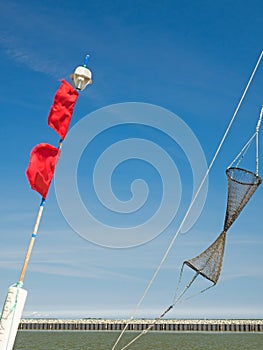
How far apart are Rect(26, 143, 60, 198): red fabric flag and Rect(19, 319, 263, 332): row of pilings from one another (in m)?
123

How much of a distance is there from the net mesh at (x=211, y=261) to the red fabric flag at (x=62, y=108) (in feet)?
18.7

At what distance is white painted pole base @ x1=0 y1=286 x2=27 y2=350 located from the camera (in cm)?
779

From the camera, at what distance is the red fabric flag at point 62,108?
28.5 ft

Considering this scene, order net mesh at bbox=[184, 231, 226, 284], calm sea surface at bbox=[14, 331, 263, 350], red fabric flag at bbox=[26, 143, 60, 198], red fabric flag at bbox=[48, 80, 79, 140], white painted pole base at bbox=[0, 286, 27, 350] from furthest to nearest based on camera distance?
1. calm sea surface at bbox=[14, 331, 263, 350]
2. net mesh at bbox=[184, 231, 226, 284]
3. red fabric flag at bbox=[48, 80, 79, 140]
4. red fabric flag at bbox=[26, 143, 60, 198]
5. white painted pole base at bbox=[0, 286, 27, 350]

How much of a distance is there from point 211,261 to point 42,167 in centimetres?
612

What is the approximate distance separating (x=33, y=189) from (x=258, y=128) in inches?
260

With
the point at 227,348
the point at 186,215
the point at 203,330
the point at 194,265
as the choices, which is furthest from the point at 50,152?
the point at 203,330

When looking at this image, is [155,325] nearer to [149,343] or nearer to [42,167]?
[149,343]

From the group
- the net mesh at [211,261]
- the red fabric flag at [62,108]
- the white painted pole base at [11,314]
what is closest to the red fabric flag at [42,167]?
the red fabric flag at [62,108]

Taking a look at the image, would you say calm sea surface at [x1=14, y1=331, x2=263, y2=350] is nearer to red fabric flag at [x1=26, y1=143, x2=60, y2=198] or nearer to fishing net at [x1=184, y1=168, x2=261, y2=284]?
fishing net at [x1=184, y1=168, x2=261, y2=284]

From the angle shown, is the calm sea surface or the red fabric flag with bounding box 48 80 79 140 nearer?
the red fabric flag with bounding box 48 80 79 140

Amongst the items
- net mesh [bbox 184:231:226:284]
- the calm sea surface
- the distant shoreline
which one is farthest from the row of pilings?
net mesh [bbox 184:231:226:284]

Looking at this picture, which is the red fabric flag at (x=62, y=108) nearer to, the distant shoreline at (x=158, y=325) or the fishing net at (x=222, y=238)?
the fishing net at (x=222, y=238)

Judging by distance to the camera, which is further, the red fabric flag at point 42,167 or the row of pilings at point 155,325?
the row of pilings at point 155,325
